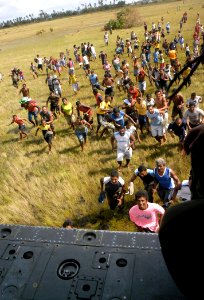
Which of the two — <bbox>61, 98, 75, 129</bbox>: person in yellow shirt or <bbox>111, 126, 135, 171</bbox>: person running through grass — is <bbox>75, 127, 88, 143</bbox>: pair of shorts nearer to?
<bbox>111, 126, 135, 171</bbox>: person running through grass

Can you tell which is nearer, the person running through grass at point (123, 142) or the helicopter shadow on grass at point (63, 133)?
the person running through grass at point (123, 142)

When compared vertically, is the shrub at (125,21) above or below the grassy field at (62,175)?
below

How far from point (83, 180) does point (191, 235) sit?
362 inches

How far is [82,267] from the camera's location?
375 centimetres

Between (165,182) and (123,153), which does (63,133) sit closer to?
(123,153)

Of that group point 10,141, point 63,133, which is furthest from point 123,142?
point 10,141

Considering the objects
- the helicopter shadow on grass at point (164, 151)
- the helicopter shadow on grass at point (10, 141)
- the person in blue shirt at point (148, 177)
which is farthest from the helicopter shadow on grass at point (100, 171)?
the helicopter shadow on grass at point (10, 141)

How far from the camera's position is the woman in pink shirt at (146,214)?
21.7ft

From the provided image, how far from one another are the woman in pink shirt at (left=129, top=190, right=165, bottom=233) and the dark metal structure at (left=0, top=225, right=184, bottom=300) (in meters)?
2.47

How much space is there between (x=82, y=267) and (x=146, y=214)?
10.5 ft

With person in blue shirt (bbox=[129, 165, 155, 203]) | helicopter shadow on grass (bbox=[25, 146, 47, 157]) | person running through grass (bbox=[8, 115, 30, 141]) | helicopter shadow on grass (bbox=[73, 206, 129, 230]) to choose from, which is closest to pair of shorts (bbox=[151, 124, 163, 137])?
person in blue shirt (bbox=[129, 165, 155, 203])

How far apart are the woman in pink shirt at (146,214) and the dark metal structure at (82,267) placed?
2471 millimetres

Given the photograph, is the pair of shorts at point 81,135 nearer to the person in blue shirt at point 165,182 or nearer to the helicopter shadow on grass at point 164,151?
the helicopter shadow on grass at point 164,151

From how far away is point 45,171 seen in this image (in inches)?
467
